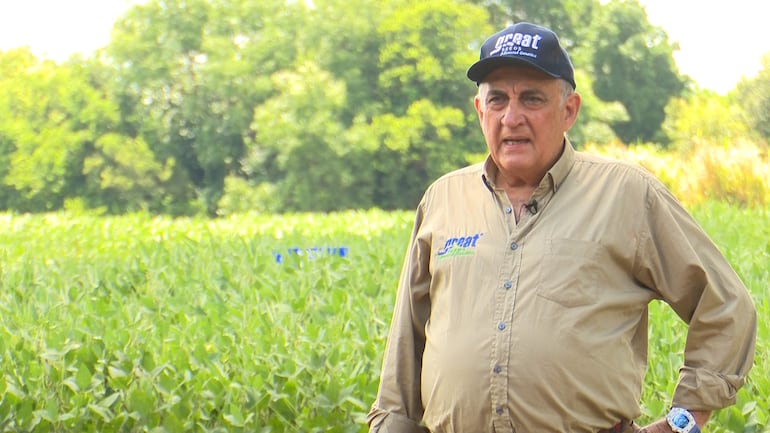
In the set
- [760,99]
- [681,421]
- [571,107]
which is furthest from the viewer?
[760,99]

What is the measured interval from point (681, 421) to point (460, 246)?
744mm

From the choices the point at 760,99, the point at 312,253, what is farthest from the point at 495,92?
the point at 760,99

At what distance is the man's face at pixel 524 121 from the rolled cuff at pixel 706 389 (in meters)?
0.67

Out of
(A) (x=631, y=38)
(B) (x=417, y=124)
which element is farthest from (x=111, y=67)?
(A) (x=631, y=38)

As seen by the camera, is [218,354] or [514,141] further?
[218,354]

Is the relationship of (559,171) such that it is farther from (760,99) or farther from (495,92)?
(760,99)

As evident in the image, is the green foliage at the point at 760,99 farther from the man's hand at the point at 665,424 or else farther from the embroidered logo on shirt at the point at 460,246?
the embroidered logo on shirt at the point at 460,246

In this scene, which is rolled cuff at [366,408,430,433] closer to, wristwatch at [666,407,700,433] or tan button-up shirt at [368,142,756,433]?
tan button-up shirt at [368,142,756,433]

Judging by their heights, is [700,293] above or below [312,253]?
above

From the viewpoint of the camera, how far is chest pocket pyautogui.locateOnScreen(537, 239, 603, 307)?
296 centimetres

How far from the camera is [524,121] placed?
3.08 meters

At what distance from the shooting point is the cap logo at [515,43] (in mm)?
3059

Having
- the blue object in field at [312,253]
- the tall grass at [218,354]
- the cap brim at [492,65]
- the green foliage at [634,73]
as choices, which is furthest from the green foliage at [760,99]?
the cap brim at [492,65]

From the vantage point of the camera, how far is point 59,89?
6975 centimetres
